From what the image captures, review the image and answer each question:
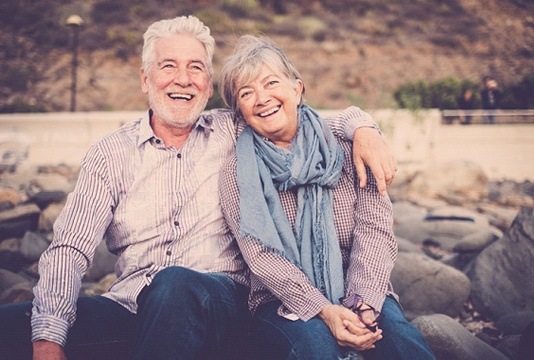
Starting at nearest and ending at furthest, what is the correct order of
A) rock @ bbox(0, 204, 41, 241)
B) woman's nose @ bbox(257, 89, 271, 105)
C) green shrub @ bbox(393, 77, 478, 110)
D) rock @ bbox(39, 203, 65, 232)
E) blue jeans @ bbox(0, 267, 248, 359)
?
blue jeans @ bbox(0, 267, 248, 359) → woman's nose @ bbox(257, 89, 271, 105) → rock @ bbox(0, 204, 41, 241) → rock @ bbox(39, 203, 65, 232) → green shrub @ bbox(393, 77, 478, 110)

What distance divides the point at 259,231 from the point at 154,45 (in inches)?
51.8

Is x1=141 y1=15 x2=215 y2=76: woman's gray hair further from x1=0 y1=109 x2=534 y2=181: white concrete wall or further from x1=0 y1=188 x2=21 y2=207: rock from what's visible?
x1=0 y1=109 x2=534 y2=181: white concrete wall

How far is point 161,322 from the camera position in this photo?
2.12 metres

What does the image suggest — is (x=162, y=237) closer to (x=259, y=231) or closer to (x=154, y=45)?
(x=259, y=231)

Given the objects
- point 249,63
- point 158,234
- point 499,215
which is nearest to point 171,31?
point 249,63

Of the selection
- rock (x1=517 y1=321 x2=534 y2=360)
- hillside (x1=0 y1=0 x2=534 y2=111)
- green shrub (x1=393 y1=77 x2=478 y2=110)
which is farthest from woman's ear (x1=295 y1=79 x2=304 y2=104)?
hillside (x1=0 y1=0 x2=534 y2=111)

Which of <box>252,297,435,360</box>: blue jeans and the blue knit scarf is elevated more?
the blue knit scarf

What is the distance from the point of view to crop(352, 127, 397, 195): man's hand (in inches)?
99.3

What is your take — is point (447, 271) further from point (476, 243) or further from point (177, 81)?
point (177, 81)

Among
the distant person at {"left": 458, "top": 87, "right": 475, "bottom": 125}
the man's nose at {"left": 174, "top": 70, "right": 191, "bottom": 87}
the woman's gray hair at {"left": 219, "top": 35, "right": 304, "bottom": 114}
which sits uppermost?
the woman's gray hair at {"left": 219, "top": 35, "right": 304, "bottom": 114}

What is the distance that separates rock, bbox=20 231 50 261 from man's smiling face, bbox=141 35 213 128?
2.89 m

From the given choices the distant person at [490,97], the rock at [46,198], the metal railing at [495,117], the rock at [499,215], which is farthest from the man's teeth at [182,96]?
the distant person at [490,97]

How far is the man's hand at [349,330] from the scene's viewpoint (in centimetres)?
222

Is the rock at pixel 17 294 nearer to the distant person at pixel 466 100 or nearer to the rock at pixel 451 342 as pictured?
the rock at pixel 451 342
